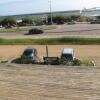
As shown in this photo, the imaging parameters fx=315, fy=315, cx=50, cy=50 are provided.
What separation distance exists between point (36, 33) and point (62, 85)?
50659 mm

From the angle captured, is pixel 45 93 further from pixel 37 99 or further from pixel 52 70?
pixel 52 70

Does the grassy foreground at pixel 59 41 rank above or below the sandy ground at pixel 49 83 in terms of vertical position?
below

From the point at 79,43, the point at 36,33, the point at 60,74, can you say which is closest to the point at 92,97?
the point at 60,74

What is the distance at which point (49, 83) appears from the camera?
A: 6699mm

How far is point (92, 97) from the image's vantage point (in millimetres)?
5676

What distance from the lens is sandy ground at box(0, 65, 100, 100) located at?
590 centimetres

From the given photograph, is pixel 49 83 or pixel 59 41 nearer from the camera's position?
pixel 49 83

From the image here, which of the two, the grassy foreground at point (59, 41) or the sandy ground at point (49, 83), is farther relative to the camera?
the grassy foreground at point (59, 41)

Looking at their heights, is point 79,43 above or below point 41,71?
below

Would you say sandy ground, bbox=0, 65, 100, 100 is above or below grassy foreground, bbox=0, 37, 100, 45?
above

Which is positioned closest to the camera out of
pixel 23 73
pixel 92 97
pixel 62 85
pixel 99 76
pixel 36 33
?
pixel 92 97

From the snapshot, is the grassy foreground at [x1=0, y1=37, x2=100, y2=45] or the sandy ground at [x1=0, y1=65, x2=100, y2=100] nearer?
the sandy ground at [x1=0, y1=65, x2=100, y2=100]

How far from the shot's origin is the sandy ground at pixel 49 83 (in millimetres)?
5902

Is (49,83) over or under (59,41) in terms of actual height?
over
